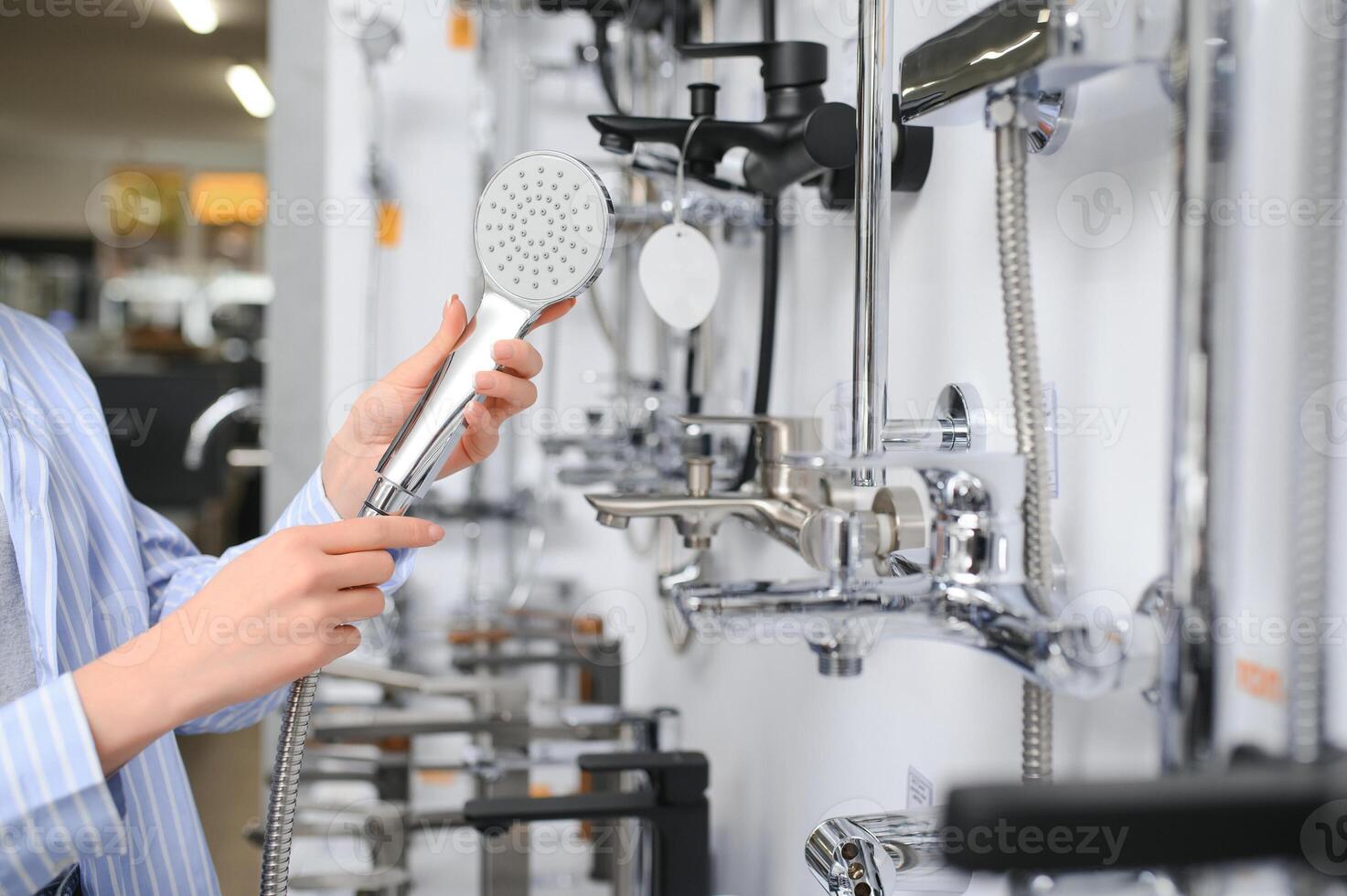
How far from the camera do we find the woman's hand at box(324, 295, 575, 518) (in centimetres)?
55

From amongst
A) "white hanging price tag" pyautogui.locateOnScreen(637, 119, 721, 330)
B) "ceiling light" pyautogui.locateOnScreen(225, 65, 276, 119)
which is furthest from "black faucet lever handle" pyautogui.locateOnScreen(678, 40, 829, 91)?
"ceiling light" pyautogui.locateOnScreen(225, 65, 276, 119)

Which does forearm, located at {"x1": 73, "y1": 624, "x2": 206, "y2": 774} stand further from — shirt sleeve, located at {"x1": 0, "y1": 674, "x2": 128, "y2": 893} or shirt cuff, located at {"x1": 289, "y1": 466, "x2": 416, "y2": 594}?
shirt cuff, located at {"x1": 289, "y1": 466, "x2": 416, "y2": 594}

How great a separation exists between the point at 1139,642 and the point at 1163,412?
95 mm

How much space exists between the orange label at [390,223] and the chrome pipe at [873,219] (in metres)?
1.30

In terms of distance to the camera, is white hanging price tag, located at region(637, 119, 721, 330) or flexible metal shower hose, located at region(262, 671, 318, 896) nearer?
flexible metal shower hose, located at region(262, 671, 318, 896)

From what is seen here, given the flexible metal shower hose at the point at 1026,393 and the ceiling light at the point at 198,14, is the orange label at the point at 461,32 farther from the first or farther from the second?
the ceiling light at the point at 198,14

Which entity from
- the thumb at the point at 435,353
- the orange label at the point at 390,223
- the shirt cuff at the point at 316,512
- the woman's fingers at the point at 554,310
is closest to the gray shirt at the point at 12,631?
the shirt cuff at the point at 316,512

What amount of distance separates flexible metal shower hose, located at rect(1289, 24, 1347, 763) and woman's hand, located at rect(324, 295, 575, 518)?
337 millimetres

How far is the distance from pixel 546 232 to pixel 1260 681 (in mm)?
371

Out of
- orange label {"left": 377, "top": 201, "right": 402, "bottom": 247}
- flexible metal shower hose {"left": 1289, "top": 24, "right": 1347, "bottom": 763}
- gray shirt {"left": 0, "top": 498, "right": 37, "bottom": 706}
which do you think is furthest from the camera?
orange label {"left": 377, "top": 201, "right": 402, "bottom": 247}

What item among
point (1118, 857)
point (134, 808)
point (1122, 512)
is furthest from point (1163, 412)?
point (134, 808)

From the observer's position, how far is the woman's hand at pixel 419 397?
1.82 feet

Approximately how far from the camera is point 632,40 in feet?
4.36

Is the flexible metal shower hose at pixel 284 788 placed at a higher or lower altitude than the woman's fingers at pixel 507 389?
lower
